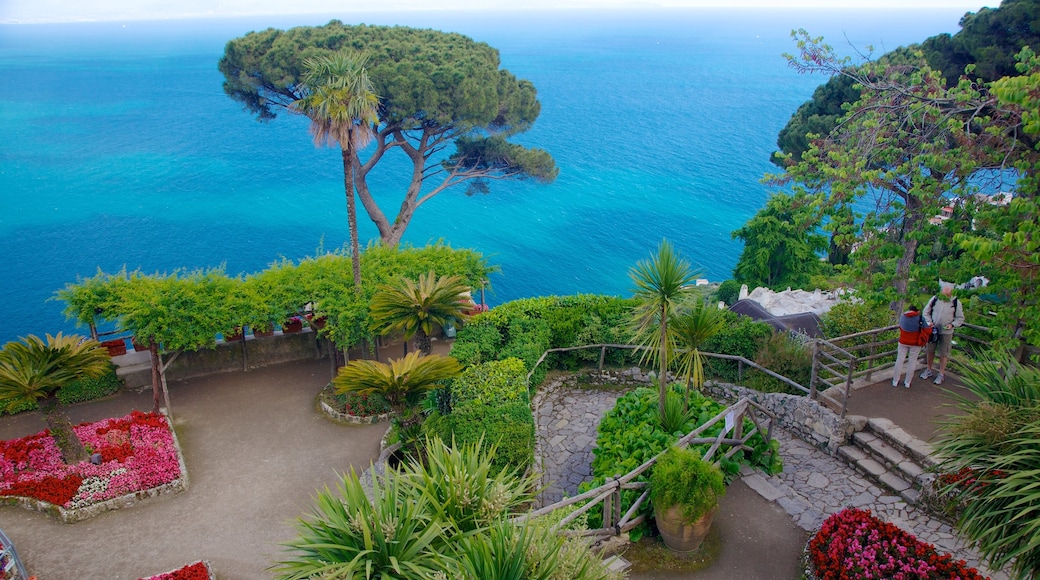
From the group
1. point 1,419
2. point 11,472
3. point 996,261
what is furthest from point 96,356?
point 996,261

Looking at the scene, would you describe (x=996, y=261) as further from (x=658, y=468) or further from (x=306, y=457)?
(x=306, y=457)

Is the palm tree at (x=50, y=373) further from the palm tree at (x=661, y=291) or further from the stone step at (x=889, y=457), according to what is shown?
the stone step at (x=889, y=457)

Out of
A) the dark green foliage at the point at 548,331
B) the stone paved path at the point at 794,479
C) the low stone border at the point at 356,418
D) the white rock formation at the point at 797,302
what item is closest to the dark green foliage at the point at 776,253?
the white rock formation at the point at 797,302

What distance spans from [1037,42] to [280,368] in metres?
23.0

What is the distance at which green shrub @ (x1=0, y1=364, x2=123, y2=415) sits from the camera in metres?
16.1

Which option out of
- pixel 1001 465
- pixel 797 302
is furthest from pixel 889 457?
pixel 797 302

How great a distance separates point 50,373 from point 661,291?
1136 cm

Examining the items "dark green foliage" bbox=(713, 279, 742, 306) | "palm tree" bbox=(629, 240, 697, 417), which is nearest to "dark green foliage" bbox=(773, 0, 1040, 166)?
"palm tree" bbox=(629, 240, 697, 417)

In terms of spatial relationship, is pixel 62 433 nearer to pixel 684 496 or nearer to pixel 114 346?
pixel 114 346

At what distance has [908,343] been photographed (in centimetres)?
1174

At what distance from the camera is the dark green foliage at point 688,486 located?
29.7 feet

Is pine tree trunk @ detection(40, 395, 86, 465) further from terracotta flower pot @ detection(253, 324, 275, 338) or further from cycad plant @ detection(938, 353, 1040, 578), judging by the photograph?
cycad plant @ detection(938, 353, 1040, 578)

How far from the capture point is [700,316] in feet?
38.3

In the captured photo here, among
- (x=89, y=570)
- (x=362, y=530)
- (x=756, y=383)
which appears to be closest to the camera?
(x=362, y=530)
